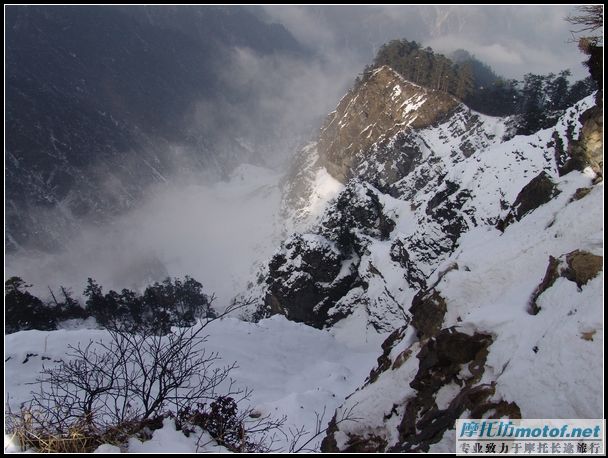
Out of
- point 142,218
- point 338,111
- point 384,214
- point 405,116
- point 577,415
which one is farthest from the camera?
point 142,218

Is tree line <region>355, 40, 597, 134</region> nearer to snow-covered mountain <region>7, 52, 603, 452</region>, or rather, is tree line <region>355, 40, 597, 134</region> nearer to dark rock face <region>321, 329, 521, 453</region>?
snow-covered mountain <region>7, 52, 603, 452</region>

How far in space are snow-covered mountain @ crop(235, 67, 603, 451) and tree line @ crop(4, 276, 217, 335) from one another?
15702 mm

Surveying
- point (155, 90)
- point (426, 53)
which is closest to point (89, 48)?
point (155, 90)

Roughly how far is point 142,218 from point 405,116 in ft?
301

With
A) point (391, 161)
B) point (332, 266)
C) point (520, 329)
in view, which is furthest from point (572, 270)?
point (391, 161)

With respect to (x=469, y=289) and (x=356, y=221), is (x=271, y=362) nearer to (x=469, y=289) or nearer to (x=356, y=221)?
(x=469, y=289)

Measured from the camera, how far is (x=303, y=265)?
142 feet

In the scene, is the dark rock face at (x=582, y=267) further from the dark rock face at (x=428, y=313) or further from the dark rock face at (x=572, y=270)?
the dark rock face at (x=428, y=313)

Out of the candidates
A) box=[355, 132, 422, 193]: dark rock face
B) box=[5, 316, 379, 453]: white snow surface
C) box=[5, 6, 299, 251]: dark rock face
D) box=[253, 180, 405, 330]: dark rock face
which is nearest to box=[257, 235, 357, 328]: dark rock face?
box=[253, 180, 405, 330]: dark rock face

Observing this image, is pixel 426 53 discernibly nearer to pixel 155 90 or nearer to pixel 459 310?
pixel 459 310

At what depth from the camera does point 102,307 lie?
4653 cm

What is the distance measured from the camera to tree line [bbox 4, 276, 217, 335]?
3859 centimetres

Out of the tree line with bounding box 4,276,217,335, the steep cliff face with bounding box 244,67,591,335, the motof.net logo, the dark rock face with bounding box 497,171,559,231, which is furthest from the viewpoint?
the tree line with bounding box 4,276,217,335

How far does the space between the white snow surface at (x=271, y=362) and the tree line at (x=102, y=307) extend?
984cm
